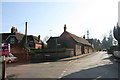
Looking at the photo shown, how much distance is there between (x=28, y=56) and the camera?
34.2 metres

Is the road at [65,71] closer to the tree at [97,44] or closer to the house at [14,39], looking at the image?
the house at [14,39]

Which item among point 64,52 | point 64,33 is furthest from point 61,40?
point 64,52

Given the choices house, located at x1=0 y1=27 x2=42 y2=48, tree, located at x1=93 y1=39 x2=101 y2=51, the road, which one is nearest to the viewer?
the road

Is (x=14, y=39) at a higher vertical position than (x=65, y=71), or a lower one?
higher

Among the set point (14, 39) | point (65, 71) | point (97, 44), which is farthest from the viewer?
point (97, 44)

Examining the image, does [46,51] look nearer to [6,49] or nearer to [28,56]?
[28,56]

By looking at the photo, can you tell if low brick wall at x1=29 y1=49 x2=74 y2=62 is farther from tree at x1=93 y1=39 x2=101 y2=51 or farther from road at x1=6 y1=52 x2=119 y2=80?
tree at x1=93 y1=39 x2=101 y2=51

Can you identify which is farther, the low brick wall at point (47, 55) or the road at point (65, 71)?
the low brick wall at point (47, 55)

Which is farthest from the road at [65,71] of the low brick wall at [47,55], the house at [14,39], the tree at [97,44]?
the tree at [97,44]

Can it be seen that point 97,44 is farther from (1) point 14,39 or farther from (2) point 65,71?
(2) point 65,71

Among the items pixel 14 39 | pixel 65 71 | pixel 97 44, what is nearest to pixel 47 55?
pixel 65 71

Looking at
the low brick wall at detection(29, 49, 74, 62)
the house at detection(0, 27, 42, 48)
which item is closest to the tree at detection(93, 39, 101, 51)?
the house at detection(0, 27, 42, 48)

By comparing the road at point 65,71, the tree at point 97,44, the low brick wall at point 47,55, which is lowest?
the road at point 65,71

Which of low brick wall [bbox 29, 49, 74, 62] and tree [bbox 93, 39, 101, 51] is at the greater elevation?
tree [bbox 93, 39, 101, 51]
